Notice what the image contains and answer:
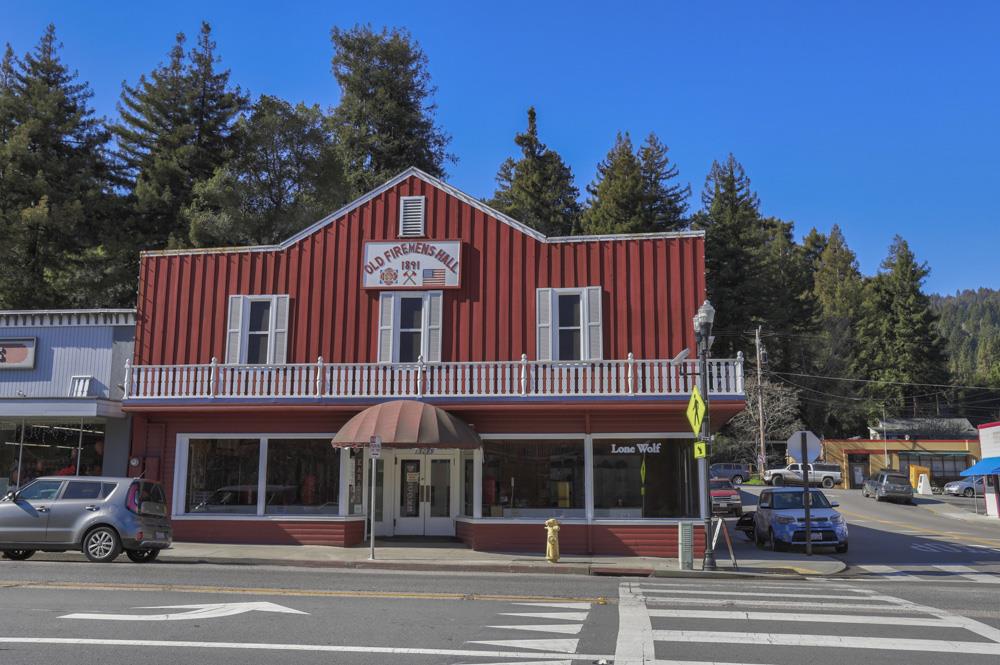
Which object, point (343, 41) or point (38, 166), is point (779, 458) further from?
point (38, 166)

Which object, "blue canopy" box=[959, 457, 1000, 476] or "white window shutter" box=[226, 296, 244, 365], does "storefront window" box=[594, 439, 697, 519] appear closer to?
"white window shutter" box=[226, 296, 244, 365]

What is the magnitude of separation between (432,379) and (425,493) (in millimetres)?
3199

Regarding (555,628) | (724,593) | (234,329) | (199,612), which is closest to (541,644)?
(555,628)

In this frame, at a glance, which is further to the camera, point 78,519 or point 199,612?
point 78,519

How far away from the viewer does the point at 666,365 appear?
19.2 metres

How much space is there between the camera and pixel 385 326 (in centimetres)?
2098

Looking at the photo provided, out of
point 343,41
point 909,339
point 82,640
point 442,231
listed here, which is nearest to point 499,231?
point 442,231

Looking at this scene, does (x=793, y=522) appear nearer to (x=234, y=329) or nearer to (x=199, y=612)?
(x=234, y=329)

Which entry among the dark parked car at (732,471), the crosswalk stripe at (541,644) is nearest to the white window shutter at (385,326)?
the crosswalk stripe at (541,644)

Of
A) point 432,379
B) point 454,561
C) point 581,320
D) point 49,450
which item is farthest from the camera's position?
point 49,450

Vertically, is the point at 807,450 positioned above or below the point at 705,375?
below

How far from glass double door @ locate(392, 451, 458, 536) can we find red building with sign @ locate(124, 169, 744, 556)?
50 mm

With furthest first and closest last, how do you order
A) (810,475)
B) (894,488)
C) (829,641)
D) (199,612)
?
(810,475) < (894,488) < (199,612) < (829,641)

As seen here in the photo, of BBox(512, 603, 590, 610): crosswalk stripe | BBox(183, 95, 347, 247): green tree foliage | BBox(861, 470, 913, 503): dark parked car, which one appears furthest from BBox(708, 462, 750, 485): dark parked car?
BBox(512, 603, 590, 610): crosswalk stripe
